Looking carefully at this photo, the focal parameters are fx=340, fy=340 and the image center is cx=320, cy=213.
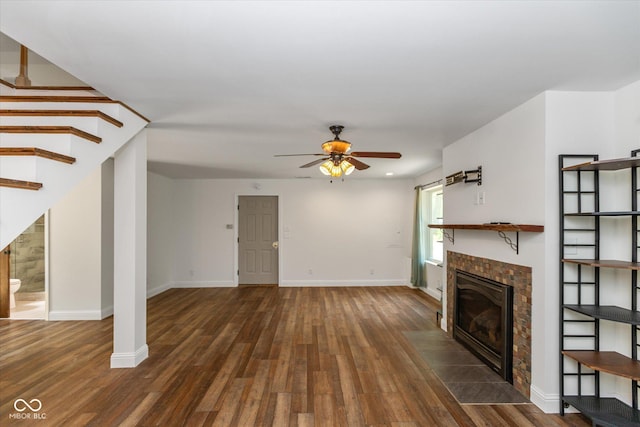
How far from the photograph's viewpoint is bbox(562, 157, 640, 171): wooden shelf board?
7.12 ft

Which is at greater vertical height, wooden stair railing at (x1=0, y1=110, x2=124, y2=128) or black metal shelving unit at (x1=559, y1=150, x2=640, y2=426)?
wooden stair railing at (x1=0, y1=110, x2=124, y2=128)

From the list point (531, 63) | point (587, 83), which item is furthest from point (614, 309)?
point (531, 63)

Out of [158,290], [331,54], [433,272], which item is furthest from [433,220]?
[158,290]

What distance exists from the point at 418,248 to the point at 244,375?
4.74 meters

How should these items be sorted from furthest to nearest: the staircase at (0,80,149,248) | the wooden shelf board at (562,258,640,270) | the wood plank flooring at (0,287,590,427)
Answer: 1. the wood plank flooring at (0,287,590,427)
2. the wooden shelf board at (562,258,640,270)
3. the staircase at (0,80,149,248)

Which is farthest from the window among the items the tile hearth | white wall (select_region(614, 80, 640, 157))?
white wall (select_region(614, 80, 640, 157))

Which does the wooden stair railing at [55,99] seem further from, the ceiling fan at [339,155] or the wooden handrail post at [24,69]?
the ceiling fan at [339,155]

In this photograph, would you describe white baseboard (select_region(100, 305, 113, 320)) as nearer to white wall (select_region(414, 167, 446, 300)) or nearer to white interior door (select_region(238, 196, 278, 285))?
white interior door (select_region(238, 196, 278, 285))

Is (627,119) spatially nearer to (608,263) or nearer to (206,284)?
(608,263)

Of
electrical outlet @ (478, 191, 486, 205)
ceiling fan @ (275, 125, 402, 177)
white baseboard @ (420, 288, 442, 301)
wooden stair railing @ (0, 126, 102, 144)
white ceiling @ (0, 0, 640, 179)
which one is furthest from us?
Result: white baseboard @ (420, 288, 442, 301)

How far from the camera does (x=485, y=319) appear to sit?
11.5 ft

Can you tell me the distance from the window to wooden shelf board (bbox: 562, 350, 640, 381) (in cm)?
397

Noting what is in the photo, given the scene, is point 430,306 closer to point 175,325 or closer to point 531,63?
point 175,325

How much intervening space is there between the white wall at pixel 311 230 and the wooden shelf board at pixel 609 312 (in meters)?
5.04
